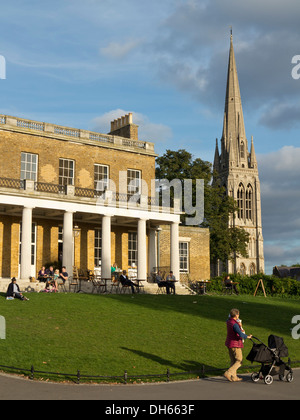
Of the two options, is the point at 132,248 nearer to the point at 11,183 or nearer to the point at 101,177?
the point at 101,177

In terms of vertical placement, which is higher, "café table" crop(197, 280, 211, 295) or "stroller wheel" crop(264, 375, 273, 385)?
"café table" crop(197, 280, 211, 295)

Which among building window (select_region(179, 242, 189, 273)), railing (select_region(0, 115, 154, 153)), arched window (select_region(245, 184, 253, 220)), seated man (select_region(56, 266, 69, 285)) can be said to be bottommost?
seated man (select_region(56, 266, 69, 285))

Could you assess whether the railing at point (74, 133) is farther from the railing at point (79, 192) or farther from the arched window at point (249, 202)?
the arched window at point (249, 202)

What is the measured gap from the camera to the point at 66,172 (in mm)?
38500

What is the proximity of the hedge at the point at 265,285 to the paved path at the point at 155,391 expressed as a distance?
27.4 m

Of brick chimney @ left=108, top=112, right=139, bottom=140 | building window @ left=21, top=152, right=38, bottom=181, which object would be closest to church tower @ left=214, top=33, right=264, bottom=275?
brick chimney @ left=108, top=112, right=139, bottom=140

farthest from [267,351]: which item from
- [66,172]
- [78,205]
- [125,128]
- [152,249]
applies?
[125,128]

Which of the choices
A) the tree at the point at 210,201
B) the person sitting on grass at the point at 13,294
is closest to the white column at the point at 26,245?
the person sitting on grass at the point at 13,294

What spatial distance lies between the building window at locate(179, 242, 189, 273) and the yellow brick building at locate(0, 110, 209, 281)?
4.8 inches

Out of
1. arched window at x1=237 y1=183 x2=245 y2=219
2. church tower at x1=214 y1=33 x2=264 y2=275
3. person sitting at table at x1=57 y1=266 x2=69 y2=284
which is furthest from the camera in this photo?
arched window at x1=237 y1=183 x2=245 y2=219

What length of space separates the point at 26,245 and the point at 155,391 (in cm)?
2078

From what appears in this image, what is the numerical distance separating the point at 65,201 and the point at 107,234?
3.47 m

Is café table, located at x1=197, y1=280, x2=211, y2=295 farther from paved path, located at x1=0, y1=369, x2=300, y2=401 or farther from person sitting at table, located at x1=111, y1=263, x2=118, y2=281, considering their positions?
paved path, located at x1=0, y1=369, x2=300, y2=401

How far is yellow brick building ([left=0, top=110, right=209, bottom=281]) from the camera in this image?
34.0m
